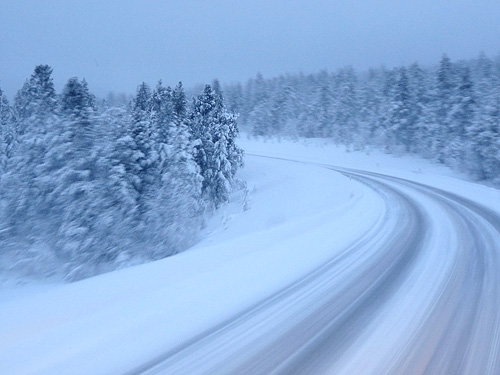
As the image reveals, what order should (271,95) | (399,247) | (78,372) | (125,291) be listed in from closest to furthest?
1. (78,372)
2. (125,291)
3. (399,247)
4. (271,95)

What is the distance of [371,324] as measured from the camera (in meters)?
4.48

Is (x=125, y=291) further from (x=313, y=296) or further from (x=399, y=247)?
(x=399, y=247)

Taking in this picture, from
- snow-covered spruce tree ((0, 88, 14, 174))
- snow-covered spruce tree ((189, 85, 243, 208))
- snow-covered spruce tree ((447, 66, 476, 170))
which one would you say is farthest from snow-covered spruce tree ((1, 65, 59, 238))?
snow-covered spruce tree ((447, 66, 476, 170))

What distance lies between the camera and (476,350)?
3.93 m

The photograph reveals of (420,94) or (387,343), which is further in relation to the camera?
(420,94)

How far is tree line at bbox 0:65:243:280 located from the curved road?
1308 cm

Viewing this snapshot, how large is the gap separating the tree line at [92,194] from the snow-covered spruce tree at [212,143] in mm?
5872

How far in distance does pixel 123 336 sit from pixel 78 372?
65cm

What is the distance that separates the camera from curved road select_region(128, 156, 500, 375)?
361 centimetres

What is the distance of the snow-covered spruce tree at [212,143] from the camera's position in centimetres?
3033

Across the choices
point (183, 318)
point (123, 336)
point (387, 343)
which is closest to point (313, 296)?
point (387, 343)

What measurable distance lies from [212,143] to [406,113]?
26195mm

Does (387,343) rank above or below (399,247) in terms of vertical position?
above

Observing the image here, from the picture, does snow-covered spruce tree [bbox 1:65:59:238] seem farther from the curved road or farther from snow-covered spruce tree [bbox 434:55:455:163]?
snow-covered spruce tree [bbox 434:55:455:163]
